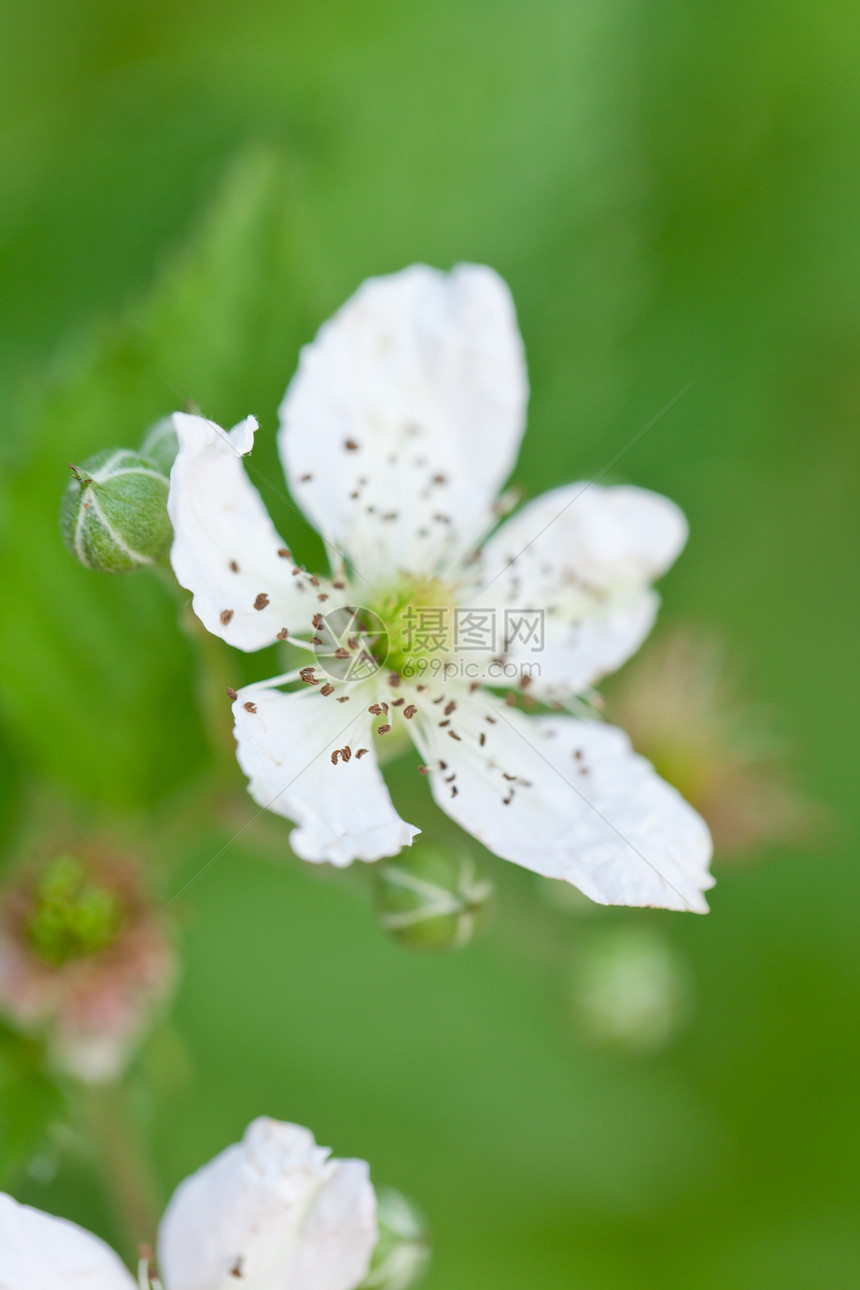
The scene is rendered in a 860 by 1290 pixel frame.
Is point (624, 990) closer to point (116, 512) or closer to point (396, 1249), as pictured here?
point (396, 1249)

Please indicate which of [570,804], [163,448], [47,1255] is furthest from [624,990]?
[163,448]

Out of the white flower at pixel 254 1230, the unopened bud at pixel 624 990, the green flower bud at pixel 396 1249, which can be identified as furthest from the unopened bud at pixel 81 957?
the unopened bud at pixel 624 990

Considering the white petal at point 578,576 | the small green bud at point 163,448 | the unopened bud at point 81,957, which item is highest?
the small green bud at point 163,448

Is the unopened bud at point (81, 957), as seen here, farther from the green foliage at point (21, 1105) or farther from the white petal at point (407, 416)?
the white petal at point (407, 416)

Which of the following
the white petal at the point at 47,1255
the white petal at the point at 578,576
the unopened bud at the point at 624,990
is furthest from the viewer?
the unopened bud at the point at 624,990

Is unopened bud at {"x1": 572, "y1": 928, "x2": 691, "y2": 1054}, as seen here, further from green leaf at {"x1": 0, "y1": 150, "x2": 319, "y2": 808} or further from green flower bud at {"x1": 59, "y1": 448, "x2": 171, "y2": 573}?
green flower bud at {"x1": 59, "y1": 448, "x2": 171, "y2": 573}

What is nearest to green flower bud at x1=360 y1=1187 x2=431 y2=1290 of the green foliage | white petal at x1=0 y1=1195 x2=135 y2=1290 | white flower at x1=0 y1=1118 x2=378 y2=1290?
white flower at x1=0 y1=1118 x2=378 y2=1290
